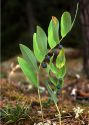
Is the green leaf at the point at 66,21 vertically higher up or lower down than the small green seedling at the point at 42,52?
higher up

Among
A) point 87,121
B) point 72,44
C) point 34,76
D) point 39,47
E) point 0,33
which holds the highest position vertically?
point 0,33

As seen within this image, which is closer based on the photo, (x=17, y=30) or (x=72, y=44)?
(x=72, y=44)

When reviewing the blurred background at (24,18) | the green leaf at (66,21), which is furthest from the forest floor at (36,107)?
the blurred background at (24,18)

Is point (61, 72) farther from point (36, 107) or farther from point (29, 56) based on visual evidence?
point (36, 107)

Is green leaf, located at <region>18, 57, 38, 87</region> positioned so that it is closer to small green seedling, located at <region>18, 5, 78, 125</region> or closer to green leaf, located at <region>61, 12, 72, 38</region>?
small green seedling, located at <region>18, 5, 78, 125</region>

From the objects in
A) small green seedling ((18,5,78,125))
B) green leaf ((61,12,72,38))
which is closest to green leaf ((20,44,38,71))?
small green seedling ((18,5,78,125))

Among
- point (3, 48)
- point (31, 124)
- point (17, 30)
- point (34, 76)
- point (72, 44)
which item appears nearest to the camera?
point (34, 76)

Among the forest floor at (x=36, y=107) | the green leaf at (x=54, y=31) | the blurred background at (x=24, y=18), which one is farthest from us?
the blurred background at (x=24, y=18)

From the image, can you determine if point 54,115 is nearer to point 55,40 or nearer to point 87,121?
point 87,121

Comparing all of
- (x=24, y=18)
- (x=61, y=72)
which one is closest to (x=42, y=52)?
(x=61, y=72)

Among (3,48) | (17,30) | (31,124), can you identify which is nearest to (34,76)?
(31,124)

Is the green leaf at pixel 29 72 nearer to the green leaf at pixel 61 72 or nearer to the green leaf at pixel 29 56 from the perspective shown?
the green leaf at pixel 29 56
